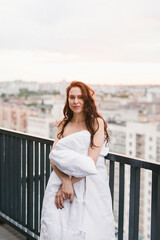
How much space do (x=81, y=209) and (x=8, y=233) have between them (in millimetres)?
1338

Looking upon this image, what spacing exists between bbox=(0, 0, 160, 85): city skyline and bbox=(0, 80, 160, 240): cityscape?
3198mm

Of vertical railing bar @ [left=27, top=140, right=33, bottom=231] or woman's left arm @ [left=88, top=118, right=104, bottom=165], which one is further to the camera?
vertical railing bar @ [left=27, top=140, right=33, bottom=231]

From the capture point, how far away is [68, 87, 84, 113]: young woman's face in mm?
1658

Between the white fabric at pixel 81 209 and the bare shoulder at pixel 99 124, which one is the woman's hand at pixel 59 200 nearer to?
the white fabric at pixel 81 209

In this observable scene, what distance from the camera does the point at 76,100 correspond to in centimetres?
165

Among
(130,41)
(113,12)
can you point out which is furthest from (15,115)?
(113,12)

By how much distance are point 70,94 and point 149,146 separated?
43.4m

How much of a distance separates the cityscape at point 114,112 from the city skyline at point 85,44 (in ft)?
10.5

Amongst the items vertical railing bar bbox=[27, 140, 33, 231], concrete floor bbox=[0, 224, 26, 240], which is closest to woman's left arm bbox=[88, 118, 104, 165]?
vertical railing bar bbox=[27, 140, 33, 231]

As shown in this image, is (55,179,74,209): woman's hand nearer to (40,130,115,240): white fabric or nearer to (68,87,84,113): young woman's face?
(40,130,115,240): white fabric

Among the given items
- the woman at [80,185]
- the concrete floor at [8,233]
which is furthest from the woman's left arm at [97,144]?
the concrete floor at [8,233]

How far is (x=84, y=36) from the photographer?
41.7 metres

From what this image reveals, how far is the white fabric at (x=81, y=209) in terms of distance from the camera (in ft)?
5.12

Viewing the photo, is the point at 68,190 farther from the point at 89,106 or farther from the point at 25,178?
the point at 25,178
